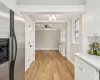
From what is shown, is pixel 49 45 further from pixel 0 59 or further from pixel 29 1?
pixel 0 59

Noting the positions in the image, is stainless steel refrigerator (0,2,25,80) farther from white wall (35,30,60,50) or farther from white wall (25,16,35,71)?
white wall (35,30,60,50)

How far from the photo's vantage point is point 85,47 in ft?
10.6

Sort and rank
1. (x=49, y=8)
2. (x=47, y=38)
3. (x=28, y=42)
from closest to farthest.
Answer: (x=49, y=8) < (x=28, y=42) < (x=47, y=38)

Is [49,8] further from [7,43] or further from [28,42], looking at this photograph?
[28,42]

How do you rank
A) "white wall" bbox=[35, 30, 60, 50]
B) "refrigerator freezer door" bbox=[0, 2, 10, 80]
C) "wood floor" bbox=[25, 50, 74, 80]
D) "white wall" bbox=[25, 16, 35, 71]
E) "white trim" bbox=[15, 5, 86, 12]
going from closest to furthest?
"refrigerator freezer door" bbox=[0, 2, 10, 80]
"white trim" bbox=[15, 5, 86, 12]
"wood floor" bbox=[25, 50, 74, 80]
"white wall" bbox=[25, 16, 35, 71]
"white wall" bbox=[35, 30, 60, 50]

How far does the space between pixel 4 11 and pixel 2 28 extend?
0.23 m

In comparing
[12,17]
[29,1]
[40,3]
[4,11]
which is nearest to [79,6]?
[40,3]

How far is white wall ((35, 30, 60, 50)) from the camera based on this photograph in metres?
12.4

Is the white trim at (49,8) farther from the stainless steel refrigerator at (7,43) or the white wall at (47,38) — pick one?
the white wall at (47,38)

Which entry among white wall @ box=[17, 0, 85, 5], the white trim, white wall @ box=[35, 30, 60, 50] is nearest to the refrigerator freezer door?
the white trim

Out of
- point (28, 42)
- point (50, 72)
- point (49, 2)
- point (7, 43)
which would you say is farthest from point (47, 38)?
point (7, 43)

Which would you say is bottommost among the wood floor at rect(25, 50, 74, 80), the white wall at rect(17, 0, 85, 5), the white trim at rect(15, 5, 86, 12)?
the wood floor at rect(25, 50, 74, 80)

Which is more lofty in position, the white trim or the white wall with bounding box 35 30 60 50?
the white trim

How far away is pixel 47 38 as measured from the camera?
12477 millimetres
